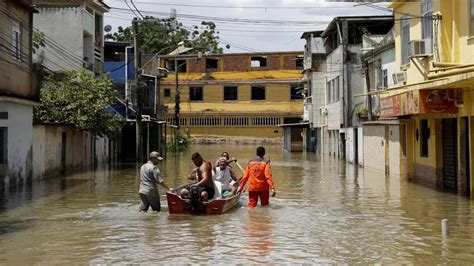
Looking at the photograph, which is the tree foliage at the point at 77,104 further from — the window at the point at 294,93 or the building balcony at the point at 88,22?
the window at the point at 294,93

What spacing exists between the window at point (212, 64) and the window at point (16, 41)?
4965 centimetres

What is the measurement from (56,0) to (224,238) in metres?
30.7

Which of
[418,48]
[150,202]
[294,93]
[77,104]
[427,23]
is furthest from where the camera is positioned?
[294,93]

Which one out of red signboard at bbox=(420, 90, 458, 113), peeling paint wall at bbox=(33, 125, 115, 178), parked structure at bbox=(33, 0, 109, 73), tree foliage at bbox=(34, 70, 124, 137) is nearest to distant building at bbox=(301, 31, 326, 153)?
parked structure at bbox=(33, 0, 109, 73)

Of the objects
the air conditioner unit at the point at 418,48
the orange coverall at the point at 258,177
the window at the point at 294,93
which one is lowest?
the orange coverall at the point at 258,177

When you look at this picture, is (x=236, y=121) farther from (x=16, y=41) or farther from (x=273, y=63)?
(x=16, y=41)

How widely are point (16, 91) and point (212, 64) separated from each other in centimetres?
5088

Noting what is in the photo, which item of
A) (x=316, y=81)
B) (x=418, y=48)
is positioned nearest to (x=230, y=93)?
(x=316, y=81)

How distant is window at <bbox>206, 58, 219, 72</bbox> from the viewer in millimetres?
72188

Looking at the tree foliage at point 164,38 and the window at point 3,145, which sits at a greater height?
the tree foliage at point 164,38

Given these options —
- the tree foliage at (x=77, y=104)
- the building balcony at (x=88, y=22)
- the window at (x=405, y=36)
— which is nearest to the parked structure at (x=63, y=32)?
the building balcony at (x=88, y=22)

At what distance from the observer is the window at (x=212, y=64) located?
237 ft

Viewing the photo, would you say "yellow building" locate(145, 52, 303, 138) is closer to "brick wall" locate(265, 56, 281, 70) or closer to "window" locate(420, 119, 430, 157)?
"brick wall" locate(265, 56, 281, 70)

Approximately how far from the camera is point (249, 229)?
1388 centimetres
